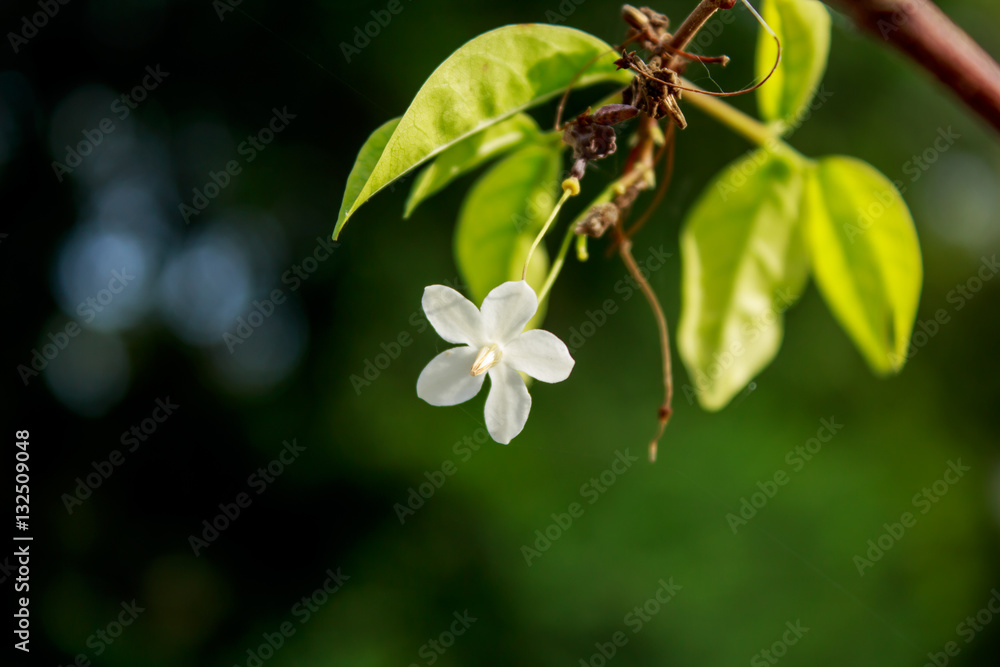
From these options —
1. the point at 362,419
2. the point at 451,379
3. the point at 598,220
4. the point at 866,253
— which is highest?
the point at 866,253

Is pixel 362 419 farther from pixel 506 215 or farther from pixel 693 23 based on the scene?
pixel 693 23

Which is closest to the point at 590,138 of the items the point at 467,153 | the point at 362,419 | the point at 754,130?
the point at 467,153

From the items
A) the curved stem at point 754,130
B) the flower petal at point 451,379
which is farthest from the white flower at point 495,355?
the curved stem at point 754,130

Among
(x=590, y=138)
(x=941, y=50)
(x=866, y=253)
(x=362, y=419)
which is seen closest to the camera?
(x=941, y=50)

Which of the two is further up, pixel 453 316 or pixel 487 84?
pixel 487 84

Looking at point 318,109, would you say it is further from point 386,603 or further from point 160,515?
point 386,603

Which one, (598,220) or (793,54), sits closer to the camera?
(598,220)
